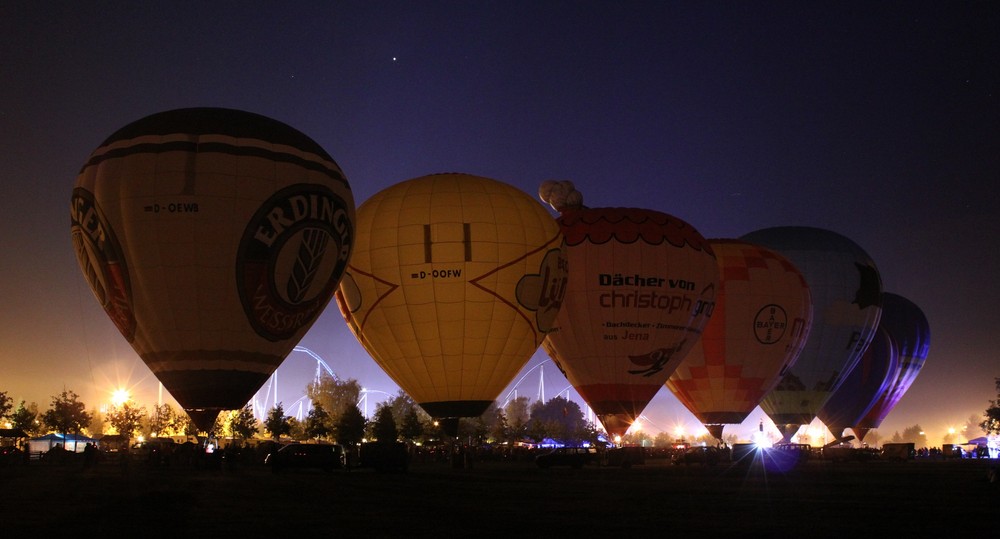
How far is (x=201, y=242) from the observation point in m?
28.1

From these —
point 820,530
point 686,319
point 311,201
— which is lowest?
point 820,530

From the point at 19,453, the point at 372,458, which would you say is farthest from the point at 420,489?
the point at 19,453

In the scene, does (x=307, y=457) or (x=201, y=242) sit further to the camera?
(x=307, y=457)

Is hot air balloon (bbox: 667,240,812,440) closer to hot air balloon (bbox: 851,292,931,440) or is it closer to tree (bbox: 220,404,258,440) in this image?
hot air balloon (bbox: 851,292,931,440)

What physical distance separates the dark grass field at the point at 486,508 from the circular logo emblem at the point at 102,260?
16.3 ft

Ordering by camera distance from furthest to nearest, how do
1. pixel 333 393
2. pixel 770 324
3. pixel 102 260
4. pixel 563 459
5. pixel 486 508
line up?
pixel 333 393 < pixel 770 324 < pixel 563 459 < pixel 102 260 < pixel 486 508

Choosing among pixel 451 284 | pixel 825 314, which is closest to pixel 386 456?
pixel 451 284

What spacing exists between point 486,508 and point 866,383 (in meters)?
52.3

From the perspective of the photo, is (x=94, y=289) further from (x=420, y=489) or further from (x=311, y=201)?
(x=420, y=489)

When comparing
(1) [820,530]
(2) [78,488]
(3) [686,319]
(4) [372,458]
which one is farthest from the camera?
(3) [686,319]

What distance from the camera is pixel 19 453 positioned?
49.2 m

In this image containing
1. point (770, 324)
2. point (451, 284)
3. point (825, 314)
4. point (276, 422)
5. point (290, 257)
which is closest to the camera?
point (290, 257)

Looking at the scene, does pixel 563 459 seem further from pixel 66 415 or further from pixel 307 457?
pixel 66 415

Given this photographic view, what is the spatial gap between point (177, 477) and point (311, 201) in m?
9.53
